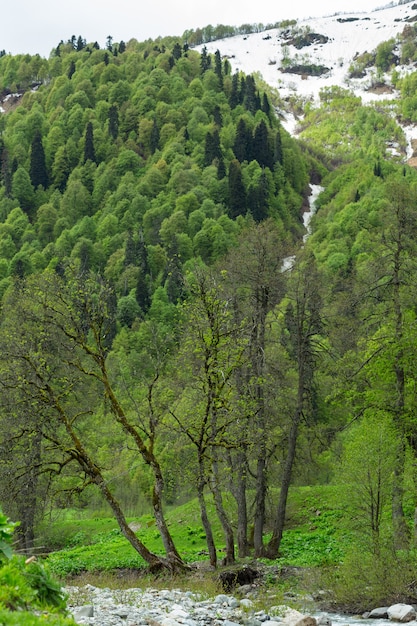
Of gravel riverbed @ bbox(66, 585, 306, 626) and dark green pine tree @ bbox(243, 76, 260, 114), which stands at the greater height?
dark green pine tree @ bbox(243, 76, 260, 114)

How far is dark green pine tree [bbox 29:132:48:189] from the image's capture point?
147 meters

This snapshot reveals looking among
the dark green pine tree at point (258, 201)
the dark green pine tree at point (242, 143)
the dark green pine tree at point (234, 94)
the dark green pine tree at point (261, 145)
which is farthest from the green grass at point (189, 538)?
the dark green pine tree at point (234, 94)

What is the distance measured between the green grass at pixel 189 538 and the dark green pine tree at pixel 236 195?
85.8m

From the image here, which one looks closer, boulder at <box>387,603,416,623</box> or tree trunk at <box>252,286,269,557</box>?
boulder at <box>387,603,416,623</box>

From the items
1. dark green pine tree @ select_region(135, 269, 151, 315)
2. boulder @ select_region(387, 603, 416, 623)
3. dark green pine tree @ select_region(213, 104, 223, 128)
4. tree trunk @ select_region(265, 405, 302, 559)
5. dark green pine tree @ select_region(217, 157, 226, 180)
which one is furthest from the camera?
dark green pine tree @ select_region(213, 104, 223, 128)

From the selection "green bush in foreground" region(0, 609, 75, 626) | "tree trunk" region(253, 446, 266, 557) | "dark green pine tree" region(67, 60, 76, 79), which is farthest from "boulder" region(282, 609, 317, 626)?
"dark green pine tree" region(67, 60, 76, 79)

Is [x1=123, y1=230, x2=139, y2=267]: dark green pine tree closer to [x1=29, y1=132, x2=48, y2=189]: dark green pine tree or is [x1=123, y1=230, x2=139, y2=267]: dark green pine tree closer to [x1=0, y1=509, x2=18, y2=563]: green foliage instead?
[x1=29, y1=132, x2=48, y2=189]: dark green pine tree

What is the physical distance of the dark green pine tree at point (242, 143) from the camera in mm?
139250

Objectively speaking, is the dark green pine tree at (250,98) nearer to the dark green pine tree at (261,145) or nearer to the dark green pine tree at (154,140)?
the dark green pine tree at (261,145)

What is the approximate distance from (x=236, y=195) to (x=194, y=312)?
108 meters

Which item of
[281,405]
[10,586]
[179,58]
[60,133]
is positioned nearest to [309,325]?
[281,405]

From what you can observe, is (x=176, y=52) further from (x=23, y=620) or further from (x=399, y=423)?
(x=23, y=620)

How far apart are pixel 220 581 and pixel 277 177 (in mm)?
131887

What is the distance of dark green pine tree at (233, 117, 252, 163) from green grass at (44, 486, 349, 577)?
105m
